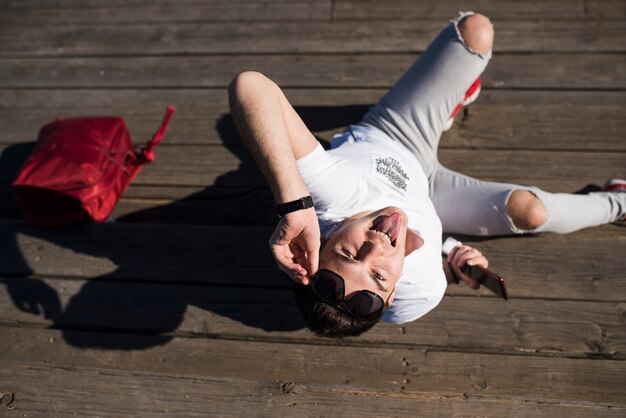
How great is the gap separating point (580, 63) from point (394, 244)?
1854mm

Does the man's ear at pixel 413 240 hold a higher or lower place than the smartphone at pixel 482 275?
higher

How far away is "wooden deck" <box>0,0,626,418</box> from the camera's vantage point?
210 centimetres

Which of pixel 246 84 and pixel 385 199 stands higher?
pixel 246 84

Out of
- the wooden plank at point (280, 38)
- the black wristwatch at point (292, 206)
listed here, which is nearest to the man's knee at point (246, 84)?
the black wristwatch at point (292, 206)

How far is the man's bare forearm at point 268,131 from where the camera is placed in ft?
5.24

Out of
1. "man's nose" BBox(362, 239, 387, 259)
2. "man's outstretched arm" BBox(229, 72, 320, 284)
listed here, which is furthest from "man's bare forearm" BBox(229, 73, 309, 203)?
"man's nose" BBox(362, 239, 387, 259)

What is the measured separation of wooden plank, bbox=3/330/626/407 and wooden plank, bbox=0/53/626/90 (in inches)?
59.0

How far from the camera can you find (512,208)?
7.06ft

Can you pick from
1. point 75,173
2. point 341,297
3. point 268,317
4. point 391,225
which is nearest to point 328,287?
point 341,297

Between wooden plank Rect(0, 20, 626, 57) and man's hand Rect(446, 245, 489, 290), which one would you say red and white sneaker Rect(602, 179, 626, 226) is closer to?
man's hand Rect(446, 245, 489, 290)

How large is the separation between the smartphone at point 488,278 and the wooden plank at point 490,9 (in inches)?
66.3

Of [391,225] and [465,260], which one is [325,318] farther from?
[465,260]

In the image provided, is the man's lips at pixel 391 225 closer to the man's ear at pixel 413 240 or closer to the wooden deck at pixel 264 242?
the man's ear at pixel 413 240

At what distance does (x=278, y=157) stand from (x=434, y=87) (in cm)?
101
